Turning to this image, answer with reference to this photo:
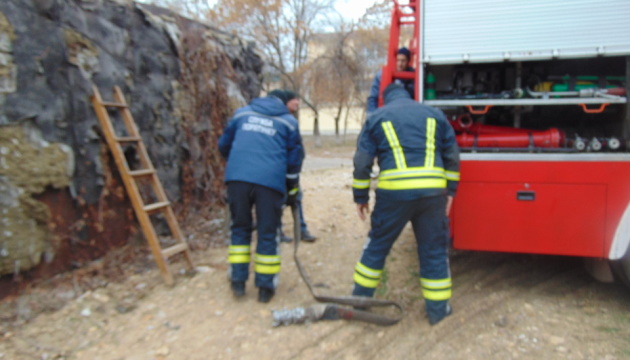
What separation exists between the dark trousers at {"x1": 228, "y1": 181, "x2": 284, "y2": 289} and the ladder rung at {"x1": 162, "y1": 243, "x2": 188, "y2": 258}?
661 mm

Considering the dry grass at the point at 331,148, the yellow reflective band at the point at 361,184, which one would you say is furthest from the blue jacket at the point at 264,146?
the dry grass at the point at 331,148

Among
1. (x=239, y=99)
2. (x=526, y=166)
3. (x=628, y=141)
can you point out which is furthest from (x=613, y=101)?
(x=239, y=99)

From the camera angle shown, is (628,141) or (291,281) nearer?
(628,141)

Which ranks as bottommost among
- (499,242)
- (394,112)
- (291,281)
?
(291,281)

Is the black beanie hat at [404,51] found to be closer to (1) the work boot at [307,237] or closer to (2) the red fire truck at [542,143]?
(2) the red fire truck at [542,143]

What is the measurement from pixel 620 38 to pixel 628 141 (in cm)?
75

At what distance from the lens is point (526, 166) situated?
3.65 metres

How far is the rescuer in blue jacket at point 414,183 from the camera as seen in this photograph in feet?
11.0

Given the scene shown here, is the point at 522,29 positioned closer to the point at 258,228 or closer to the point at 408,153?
→ the point at 408,153

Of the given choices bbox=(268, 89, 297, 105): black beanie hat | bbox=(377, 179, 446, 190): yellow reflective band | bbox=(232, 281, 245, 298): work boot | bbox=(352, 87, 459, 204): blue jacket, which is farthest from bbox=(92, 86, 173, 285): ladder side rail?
bbox=(377, 179, 446, 190): yellow reflective band

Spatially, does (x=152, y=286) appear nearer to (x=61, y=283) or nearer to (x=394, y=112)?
(x=61, y=283)

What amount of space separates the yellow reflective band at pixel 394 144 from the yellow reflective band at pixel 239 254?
1460mm

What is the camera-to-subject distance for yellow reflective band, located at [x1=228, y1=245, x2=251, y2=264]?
400 centimetres

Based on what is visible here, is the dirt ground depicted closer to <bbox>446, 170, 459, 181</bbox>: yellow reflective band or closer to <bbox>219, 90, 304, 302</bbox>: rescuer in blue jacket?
<bbox>219, 90, 304, 302</bbox>: rescuer in blue jacket
